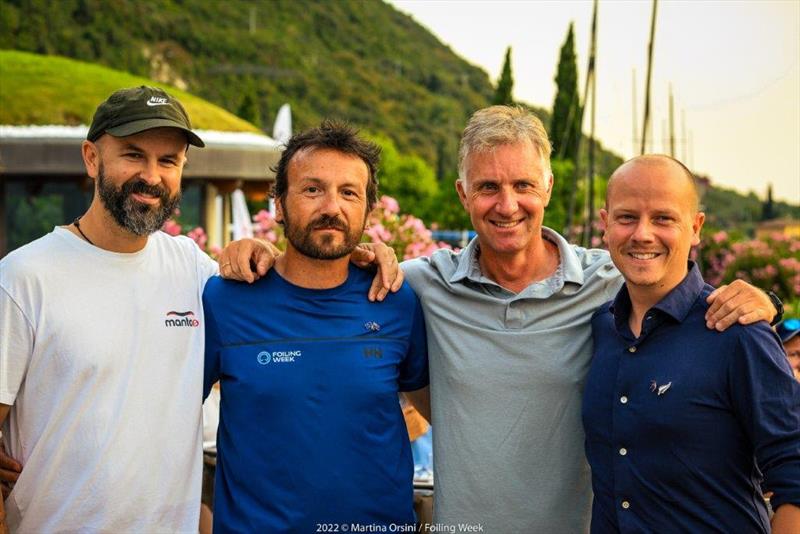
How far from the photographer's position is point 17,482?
392cm

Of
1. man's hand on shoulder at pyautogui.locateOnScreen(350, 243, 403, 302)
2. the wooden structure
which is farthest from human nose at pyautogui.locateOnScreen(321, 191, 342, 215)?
the wooden structure

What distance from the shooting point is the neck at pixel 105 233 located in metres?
4.10

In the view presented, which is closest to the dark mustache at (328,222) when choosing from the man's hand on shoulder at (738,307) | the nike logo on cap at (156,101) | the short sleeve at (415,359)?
the short sleeve at (415,359)

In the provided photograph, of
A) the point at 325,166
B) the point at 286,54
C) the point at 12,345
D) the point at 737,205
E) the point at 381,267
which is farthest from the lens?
the point at 737,205

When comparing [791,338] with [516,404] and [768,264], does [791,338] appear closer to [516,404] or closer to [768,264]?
[516,404]

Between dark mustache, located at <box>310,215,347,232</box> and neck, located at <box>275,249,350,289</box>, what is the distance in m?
0.16

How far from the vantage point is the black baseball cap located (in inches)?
163

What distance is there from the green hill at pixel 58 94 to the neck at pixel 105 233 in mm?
17750

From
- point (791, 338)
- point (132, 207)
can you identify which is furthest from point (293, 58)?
point (132, 207)

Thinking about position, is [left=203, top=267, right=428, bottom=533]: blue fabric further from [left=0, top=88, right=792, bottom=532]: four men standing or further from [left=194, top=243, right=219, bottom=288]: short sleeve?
[left=194, top=243, right=219, bottom=288]: short sleeve

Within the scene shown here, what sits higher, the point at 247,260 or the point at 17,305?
the point at 247,260

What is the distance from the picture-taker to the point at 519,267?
4.43 metres

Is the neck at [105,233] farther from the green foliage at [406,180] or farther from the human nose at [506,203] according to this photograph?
the green foliage at [406,180]

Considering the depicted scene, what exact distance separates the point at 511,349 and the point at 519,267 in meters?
0.43
